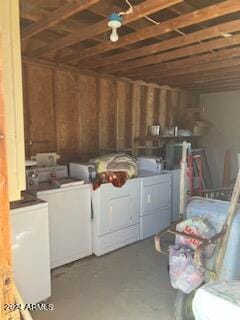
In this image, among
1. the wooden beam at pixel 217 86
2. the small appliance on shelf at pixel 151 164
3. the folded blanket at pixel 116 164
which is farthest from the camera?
the wooden beam at pixel 217 86

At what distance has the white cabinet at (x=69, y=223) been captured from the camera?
276cm

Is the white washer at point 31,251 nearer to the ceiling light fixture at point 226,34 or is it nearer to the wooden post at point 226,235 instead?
the wooden post at point 226,235

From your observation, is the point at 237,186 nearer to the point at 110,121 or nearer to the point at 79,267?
the point at 79,267

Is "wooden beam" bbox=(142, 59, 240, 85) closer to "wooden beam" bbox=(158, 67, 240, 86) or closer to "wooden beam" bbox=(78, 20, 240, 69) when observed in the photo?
"wooden beam" bbox=(158, 67, 240, 86)

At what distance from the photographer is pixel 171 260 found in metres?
1.97

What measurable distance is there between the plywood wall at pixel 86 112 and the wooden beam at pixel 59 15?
0.96 meters

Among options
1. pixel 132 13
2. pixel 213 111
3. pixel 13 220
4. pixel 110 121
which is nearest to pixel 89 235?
pixel 13 220

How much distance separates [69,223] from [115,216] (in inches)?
24.0

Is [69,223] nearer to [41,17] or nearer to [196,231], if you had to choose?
[196,231]

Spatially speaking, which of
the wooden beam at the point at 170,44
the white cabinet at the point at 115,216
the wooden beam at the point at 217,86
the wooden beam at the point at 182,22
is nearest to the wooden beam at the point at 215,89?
the wooden beam at the point at 217,86

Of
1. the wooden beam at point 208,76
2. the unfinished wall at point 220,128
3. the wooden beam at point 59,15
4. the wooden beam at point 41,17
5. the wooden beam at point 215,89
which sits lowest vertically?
the unfinished wall at point 220,128

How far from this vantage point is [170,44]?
2492 mm

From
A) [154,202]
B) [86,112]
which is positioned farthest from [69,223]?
[86,112]

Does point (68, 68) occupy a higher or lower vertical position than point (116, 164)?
higher
